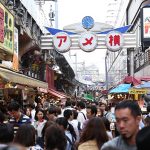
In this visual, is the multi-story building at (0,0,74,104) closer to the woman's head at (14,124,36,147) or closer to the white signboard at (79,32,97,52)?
the white signboard at (79,32,97,52)

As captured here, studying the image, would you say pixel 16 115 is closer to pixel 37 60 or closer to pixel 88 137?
pixel 88 137

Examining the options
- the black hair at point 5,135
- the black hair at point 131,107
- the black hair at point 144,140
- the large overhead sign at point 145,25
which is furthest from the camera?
the large overhead sign at point 145,25

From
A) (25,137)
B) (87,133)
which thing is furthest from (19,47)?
(87,133)

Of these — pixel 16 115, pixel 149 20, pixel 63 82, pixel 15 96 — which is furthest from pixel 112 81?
pixel 16 115

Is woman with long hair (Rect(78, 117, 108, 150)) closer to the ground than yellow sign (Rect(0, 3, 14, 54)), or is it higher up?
closer to the ground

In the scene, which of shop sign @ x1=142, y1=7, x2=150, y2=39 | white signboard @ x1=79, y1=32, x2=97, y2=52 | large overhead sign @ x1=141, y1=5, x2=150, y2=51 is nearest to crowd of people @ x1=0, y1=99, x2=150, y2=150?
white signboard @ x1=79, y1=32, x2=97, y2=52

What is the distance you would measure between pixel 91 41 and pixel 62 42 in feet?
5.93

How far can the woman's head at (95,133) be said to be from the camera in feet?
18.4

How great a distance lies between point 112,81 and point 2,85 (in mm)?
79326

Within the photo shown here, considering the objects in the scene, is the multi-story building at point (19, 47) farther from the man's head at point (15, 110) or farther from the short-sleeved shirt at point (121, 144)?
the short-sleeved shirt at point (121, 144)

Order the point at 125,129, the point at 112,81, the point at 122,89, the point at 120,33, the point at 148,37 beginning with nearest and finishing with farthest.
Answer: the point at 125,129 < the point at 122,89 < the point at 120,33 < the point at 148,37 < the point at 112,81

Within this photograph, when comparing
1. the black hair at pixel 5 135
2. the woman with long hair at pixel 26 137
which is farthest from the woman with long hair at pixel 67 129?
the black hair at pixel 5 135

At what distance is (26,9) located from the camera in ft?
87.8

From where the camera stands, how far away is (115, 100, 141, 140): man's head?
396 centimetres
